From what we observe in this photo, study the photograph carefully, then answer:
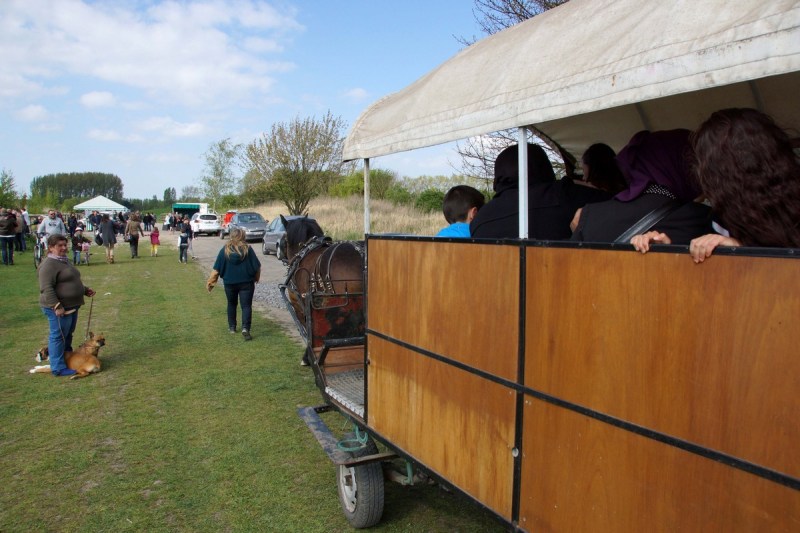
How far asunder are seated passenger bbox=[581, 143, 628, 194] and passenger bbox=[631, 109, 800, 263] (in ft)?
3.30

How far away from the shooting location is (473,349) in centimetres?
261

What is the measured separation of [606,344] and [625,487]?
→ 0.46 metres

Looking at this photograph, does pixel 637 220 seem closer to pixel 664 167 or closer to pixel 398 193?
pixel 664 167

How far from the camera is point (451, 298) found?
2.74 meters

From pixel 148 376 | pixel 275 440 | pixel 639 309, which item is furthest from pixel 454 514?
pixel 148 376

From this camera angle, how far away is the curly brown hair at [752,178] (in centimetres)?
165

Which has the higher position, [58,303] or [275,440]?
[58,303]

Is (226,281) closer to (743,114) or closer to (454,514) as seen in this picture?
(454,514)

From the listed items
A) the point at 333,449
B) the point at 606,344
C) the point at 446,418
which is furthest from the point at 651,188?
the point at 333,449

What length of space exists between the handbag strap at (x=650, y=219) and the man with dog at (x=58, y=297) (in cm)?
728

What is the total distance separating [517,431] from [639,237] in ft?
3.11

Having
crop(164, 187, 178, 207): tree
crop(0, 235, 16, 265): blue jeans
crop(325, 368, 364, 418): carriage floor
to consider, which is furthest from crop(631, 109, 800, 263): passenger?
crop(164, 187, 178, 207): tree

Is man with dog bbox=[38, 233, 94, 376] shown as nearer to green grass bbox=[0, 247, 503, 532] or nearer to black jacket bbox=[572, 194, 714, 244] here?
green grass bbox=[0, 247, 503, 532]

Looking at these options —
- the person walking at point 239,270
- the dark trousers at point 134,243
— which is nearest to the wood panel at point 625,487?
the person walking at point 239,270
